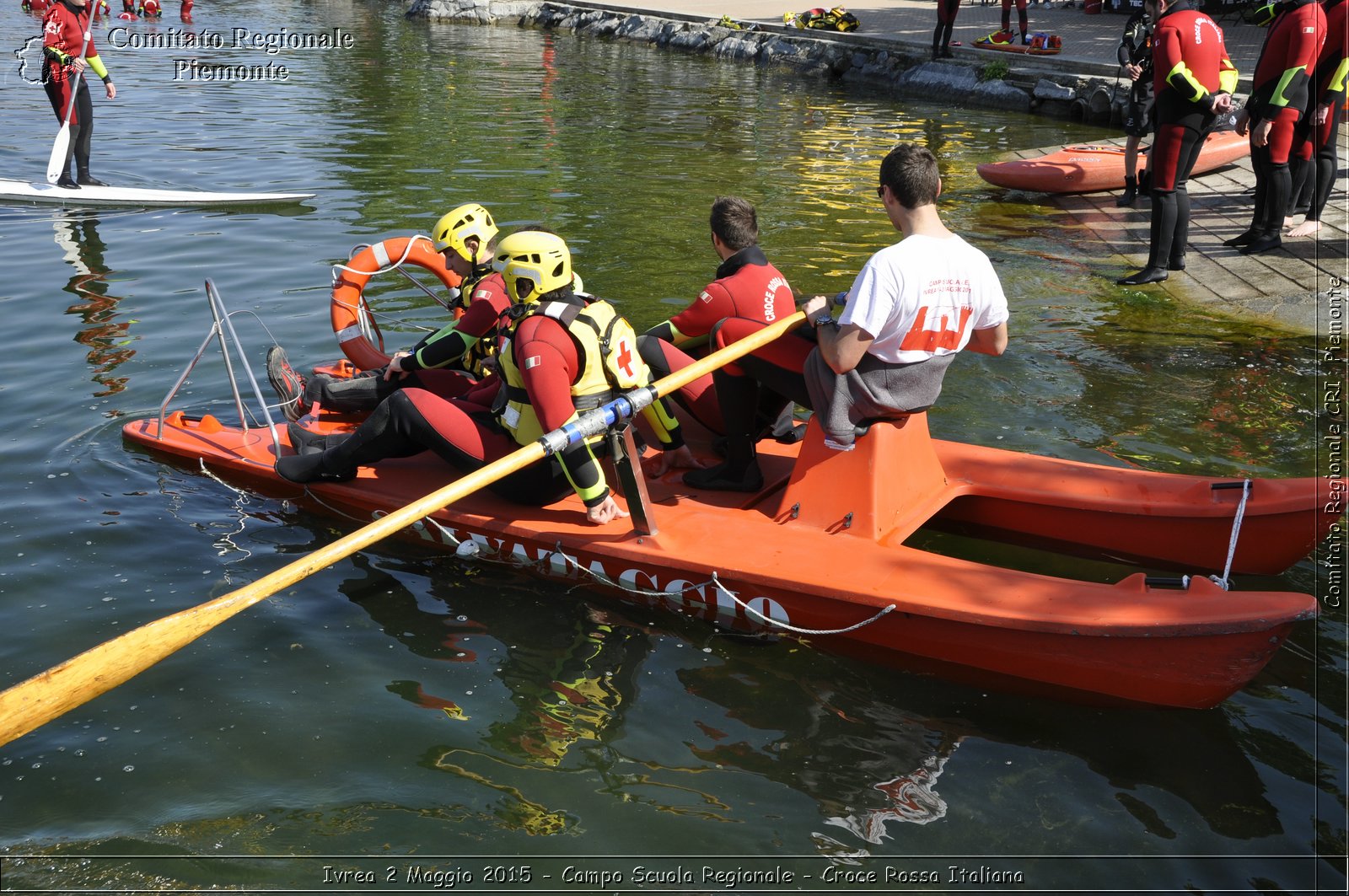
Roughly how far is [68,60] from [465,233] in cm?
940

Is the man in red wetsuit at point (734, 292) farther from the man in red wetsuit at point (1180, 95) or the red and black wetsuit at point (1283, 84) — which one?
the red and black wetsuit at point (1283, 84)

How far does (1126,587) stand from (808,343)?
195 centimetres

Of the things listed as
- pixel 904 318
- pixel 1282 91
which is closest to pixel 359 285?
pixel 904 318

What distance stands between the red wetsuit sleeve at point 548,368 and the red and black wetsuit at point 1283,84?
763cm

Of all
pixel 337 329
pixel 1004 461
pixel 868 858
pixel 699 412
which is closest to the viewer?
pixel 868 858

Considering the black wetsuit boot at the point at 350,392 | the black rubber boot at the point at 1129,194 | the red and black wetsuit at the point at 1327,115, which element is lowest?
the black wetsuit boot at the point at 350,392

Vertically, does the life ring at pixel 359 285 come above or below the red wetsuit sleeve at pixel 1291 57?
below

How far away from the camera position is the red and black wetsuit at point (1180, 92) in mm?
9609

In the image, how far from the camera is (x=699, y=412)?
6.79 m

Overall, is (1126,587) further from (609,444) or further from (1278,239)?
(1278,239)

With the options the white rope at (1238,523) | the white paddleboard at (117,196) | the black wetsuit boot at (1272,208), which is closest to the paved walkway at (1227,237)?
the black wetsuit boot at (1272,208)

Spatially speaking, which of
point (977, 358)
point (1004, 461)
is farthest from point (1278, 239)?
point (1004, 461)

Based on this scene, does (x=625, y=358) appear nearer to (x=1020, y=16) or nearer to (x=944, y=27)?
(x=1020, y=16)

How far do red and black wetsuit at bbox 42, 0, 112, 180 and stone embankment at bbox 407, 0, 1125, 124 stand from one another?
15.2 metres
